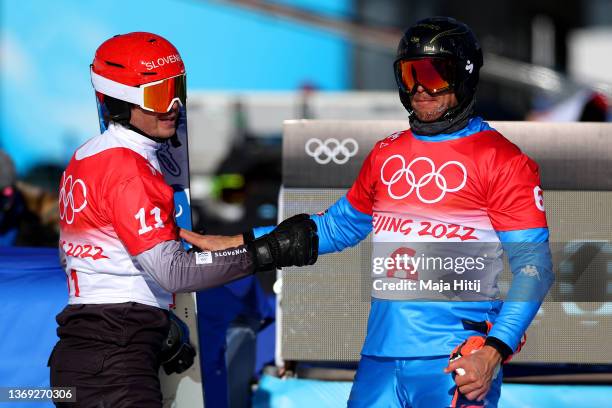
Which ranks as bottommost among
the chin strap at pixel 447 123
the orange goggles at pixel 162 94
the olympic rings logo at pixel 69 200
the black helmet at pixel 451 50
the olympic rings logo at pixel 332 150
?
the olympic rings logo at pixel 332 150

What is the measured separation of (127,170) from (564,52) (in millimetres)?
17810

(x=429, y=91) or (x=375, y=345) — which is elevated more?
(x=429, y=91)

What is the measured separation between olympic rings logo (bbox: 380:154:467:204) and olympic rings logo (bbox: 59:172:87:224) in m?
1.03

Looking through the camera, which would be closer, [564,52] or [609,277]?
[609,277]

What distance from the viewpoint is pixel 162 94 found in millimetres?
3375

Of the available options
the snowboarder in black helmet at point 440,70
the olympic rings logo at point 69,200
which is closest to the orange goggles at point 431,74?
the snowboarder in black helmet at point 440,70

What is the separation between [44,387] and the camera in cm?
400

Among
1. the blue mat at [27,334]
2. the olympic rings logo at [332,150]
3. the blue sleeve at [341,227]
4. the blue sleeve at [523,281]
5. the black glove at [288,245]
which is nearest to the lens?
the blue sleeve at [523,281]

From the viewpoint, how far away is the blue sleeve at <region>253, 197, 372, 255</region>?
365cm

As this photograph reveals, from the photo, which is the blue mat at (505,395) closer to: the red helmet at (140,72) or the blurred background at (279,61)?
the red helmet at (140,72)

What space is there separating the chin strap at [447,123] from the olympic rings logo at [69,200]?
116 centimetres

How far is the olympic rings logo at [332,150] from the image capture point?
4.96 meters

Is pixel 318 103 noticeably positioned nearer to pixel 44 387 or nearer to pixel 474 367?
pixel 44 387

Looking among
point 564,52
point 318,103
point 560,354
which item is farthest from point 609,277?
point 564,52
